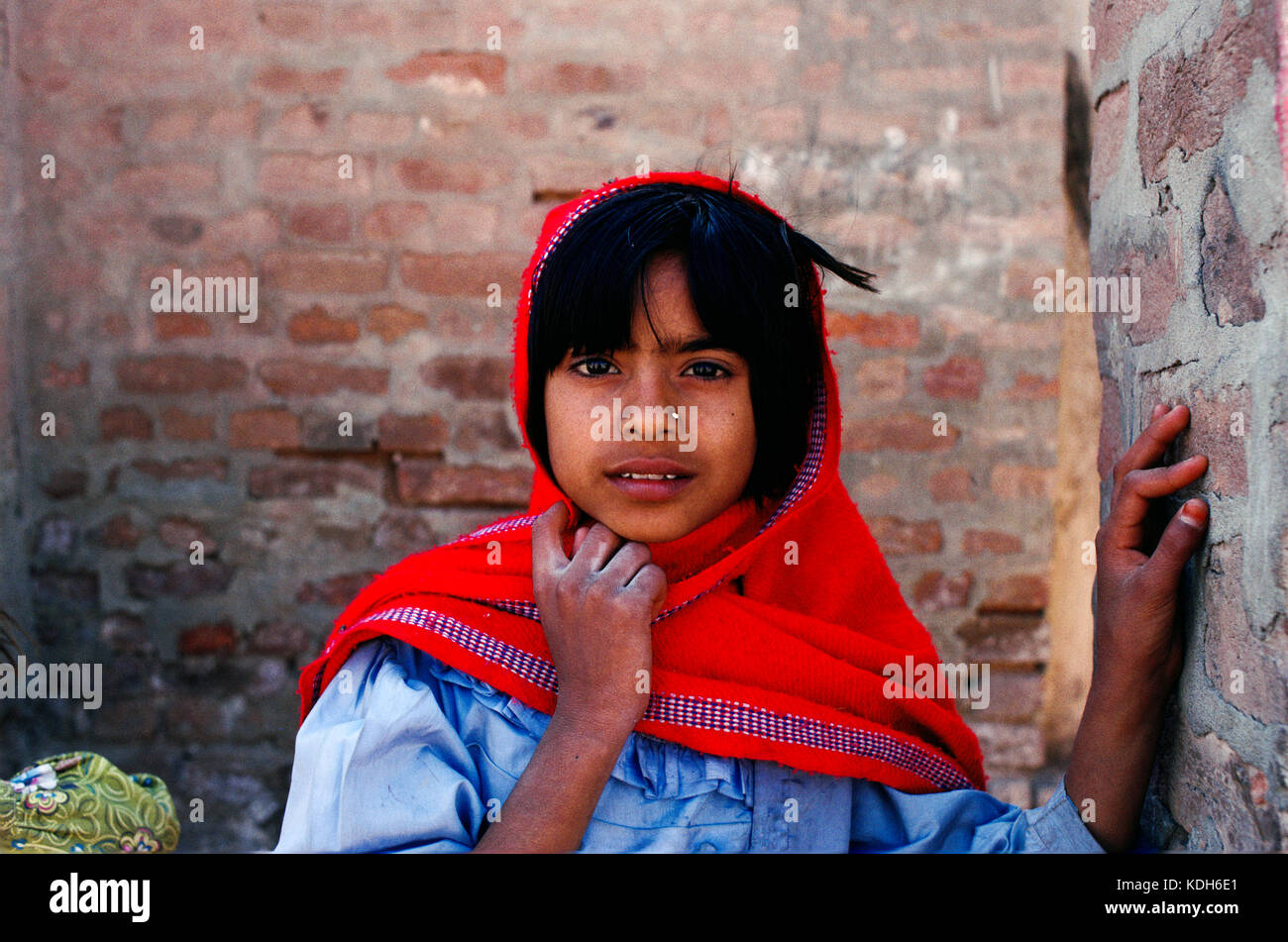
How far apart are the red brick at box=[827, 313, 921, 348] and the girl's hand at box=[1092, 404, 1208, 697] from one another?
1.56 meters

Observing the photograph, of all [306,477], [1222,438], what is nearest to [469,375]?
[306,477]

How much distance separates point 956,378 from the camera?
276 centimetres

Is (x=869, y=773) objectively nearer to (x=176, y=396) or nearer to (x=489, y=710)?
(x=489, y=710)

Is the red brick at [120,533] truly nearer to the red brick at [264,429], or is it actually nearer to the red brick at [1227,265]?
the red brick at [264,429]

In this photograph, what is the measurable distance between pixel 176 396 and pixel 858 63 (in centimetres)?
197

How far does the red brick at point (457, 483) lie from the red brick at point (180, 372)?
1.60ft

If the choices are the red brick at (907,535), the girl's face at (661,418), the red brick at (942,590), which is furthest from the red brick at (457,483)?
the girl's face at (661,418)

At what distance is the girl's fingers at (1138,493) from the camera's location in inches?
44.2

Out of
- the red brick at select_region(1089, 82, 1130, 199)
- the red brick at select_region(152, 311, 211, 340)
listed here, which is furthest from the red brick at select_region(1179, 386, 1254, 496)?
the red brick at select_region(152, 311, 211, 340)

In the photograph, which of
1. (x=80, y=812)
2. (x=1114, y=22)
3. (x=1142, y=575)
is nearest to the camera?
(x=1142, y=575)

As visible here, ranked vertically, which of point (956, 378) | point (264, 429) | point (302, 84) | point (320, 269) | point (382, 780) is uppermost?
point (302, 84)

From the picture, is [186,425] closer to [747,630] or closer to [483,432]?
[483,432]

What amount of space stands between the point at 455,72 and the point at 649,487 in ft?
6.08
